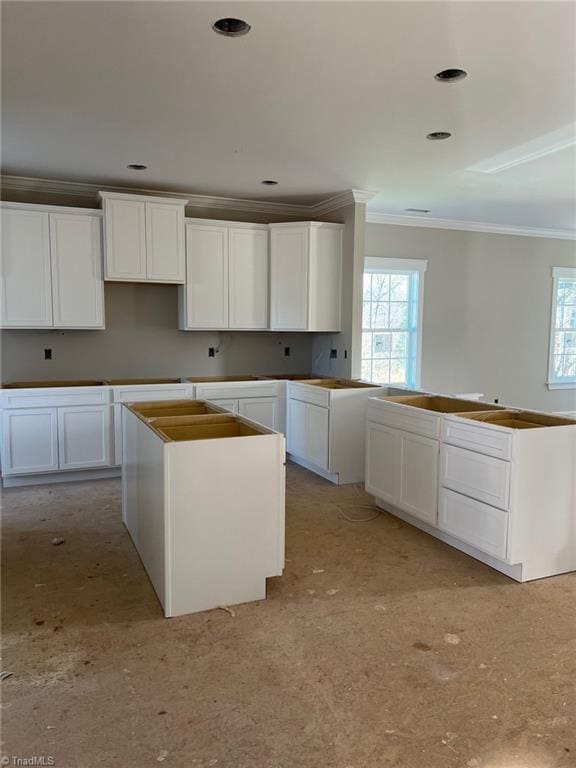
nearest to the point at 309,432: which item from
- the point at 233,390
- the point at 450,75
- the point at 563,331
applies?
the point at 233,390

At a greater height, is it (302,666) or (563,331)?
(563,331)

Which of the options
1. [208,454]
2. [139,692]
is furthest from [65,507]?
[139,692]

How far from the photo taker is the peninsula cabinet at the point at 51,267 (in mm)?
4742

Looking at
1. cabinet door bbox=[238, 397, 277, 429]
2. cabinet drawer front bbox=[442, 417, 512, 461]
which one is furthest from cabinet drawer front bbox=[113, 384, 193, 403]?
cabinet drawer front bbox=[442, 417, 512, 461]

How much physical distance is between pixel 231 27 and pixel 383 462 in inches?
115

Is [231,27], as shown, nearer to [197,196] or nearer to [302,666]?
[302,666]

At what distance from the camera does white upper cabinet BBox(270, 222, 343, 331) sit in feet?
18.4

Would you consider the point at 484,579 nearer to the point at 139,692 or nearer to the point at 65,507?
the point at 139,692

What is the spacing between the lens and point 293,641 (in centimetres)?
245

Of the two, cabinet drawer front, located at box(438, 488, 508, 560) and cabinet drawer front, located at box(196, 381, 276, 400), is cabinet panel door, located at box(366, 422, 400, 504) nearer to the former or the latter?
cabinet drawer front, located at box(438, 488, 508, 560)

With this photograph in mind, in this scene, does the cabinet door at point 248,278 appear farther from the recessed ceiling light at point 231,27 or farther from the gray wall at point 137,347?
the recessed ceiling light at point 231,27

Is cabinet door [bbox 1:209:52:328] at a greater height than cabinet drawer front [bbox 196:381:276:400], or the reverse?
cabinet door [bbox 1:209:52:328]

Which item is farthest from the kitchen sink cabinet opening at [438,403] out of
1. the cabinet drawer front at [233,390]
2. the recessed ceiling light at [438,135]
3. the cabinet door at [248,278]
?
the cabinet door at [248,278]

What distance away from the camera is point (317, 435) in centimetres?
505
